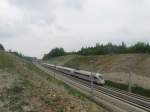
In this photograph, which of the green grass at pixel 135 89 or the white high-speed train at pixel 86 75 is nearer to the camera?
the green grass at pixel 135 89

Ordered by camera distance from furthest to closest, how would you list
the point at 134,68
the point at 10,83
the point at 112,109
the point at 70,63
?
the point at 70,63 < the point at 134,68 < the point at 112,109 < the point at 10,83

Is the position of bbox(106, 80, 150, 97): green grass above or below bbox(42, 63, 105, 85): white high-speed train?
below

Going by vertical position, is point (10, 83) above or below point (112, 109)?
above

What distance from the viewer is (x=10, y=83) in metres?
32.6

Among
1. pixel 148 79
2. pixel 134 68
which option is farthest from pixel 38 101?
pixel 134 68

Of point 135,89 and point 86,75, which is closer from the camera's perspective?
point 135,89

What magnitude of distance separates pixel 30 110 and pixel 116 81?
5594 centimetres

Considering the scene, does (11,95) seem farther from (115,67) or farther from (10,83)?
(115,67)

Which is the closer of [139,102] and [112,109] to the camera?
[112,109]

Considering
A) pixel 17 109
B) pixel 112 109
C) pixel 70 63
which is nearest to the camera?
pixel 17 109

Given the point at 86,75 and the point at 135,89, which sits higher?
the point at 86,75

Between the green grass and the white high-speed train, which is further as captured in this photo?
the white high-speed train

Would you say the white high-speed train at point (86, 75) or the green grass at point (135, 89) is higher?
the white high-speed train at point (86, 75)

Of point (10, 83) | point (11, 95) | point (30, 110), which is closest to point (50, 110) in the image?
point (30, 110)
